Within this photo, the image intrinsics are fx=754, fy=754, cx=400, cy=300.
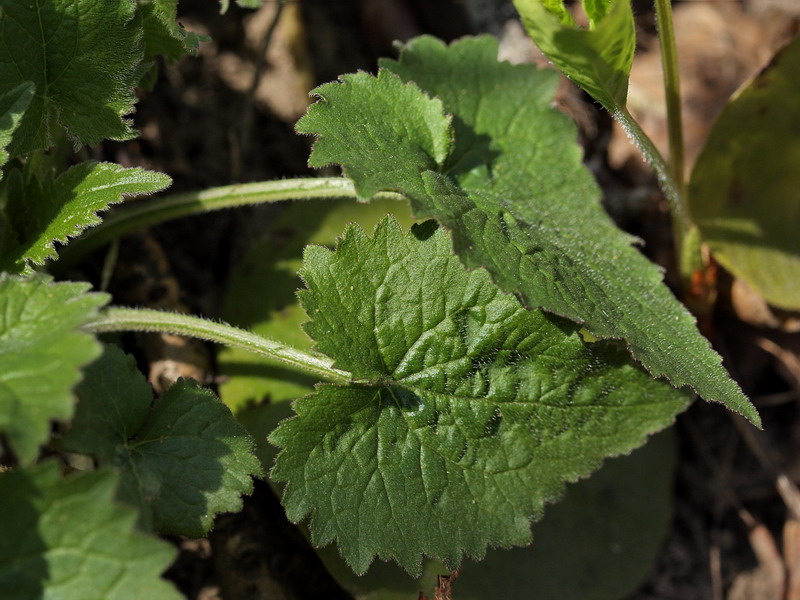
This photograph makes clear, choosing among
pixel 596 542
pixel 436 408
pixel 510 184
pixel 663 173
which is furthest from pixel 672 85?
pixel 596 542

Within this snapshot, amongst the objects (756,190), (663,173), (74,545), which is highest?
(663,173)

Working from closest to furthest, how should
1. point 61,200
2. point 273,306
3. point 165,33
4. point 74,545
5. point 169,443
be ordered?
1. point 74,545
2. point 169,443
3. point 61,200
4. point 165,33
5. point 273,306

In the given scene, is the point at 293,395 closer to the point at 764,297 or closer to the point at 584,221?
the point at 584,221

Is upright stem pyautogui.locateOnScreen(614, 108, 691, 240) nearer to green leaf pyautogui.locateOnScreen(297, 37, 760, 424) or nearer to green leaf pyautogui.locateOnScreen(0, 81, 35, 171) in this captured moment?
green leaf pyautogui.locateOnScreen(297, 37, 760, 424)

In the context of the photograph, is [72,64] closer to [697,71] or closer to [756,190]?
[756,190]

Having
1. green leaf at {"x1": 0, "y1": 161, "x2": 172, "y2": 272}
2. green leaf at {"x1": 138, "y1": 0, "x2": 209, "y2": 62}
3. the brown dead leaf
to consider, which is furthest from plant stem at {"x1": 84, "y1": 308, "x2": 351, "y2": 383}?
the brown dead leaf

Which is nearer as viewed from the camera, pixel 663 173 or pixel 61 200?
pixel 61 200
